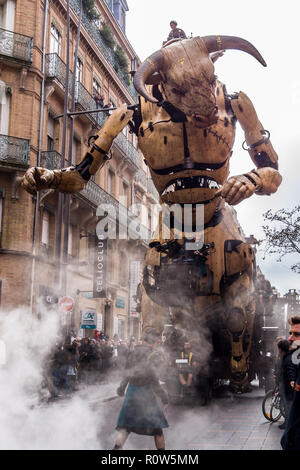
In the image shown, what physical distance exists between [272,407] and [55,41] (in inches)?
646

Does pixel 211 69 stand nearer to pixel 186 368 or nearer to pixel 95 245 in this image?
pixel 186 368

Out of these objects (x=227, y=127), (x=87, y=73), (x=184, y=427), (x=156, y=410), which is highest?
(x=87, y=73)

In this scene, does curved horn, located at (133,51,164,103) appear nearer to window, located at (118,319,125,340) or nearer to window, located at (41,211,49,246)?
window, located at (41,211,49,246)

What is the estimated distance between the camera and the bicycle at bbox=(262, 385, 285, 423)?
916cm

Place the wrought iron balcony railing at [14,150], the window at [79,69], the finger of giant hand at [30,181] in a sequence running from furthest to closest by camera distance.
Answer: the window at [79,69], the wrought iron balcony railing at [14,150], the finger of giant hand at [30,181]

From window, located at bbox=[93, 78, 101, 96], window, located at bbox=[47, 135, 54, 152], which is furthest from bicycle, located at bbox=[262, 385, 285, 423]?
window, located at bbox=[93, 78, 101, 96]

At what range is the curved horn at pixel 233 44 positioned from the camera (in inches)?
181

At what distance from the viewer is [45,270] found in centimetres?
1792

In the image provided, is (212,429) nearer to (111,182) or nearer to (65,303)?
(65,303)

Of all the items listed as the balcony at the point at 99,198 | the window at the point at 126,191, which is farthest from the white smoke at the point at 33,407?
the window at the point at 126,191

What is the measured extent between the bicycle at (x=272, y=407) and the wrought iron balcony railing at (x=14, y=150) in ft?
37.3

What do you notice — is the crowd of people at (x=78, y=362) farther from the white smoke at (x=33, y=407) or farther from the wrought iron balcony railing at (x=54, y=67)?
the wrought iron balcony railing at (x=54, y=67)
